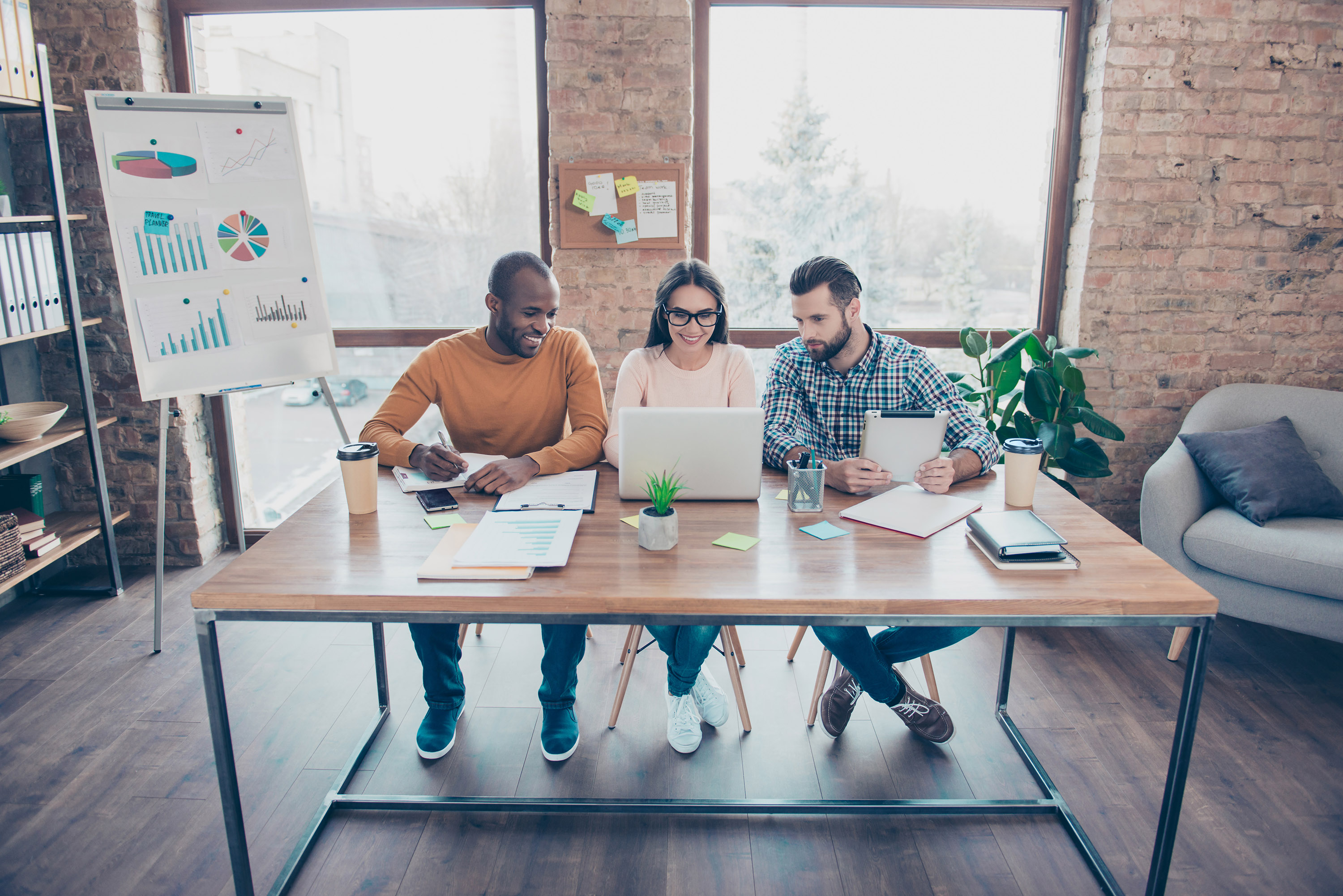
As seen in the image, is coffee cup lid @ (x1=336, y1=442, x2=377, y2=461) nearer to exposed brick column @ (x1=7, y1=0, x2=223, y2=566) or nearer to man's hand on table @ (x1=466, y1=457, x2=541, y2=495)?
man's hand on table @ (x1=466, y1=457, x2=541, y2=495)

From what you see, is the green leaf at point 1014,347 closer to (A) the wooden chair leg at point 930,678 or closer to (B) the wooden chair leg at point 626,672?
(A) the wooden chair leg at point 930,678

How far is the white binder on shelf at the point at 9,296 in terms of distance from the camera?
254 cm

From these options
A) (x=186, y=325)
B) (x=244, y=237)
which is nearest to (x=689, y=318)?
(x=244, y=237)

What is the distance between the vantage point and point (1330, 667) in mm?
2543

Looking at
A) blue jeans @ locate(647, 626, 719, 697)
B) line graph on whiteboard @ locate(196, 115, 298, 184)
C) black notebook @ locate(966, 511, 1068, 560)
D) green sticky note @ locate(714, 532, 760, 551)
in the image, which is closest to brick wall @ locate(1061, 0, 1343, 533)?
black notebook @ locate(966, 511, 1068, 560)

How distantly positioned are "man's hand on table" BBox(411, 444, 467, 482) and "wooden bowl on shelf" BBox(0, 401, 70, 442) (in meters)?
1.66

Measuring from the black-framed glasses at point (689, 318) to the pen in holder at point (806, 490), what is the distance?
633 mm

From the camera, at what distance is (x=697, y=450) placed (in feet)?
5.72

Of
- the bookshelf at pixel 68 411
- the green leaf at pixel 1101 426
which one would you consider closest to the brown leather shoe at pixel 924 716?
the green leaf at pixel 1101 426

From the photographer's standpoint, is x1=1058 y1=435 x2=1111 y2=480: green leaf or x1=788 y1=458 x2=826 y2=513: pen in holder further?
x1=1058 y1=435 x2=1111 y2=480: green leaf

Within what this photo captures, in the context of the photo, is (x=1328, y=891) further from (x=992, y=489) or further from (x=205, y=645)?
(x=205, y=645)

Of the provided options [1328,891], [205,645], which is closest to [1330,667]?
[1328,891]

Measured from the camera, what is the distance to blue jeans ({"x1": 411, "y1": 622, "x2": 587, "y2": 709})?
2.02 metres

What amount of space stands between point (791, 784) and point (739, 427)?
0.94 meters
